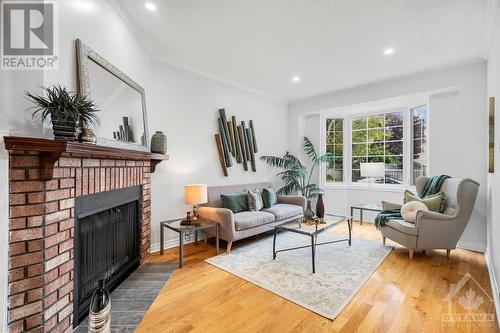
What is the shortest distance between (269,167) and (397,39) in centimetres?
320

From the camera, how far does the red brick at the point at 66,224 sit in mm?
1595

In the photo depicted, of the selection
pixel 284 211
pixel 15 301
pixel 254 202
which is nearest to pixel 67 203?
pixel 15 301

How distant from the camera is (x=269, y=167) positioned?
5.31 meters

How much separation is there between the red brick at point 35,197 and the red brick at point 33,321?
684 mm

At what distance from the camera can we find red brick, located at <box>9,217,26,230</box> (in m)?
1.34

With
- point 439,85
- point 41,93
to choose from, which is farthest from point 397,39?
point 41,93

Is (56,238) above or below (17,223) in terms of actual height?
below

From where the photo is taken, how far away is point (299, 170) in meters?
5.31

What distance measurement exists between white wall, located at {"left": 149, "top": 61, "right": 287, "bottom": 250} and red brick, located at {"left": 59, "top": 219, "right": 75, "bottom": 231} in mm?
1581

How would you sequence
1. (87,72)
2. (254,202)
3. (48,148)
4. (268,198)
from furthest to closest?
(268,198)
(254,202)
(87,72)
(48,148)

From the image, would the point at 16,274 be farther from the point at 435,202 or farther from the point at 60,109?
the point at 435,202

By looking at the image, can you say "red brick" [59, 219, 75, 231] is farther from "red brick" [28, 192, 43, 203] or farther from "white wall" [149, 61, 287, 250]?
"white wall" [149, 61, 287, 250]

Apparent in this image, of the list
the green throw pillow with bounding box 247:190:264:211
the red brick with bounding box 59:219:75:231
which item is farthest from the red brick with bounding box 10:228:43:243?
the green throw pillow with bounding box 247:190:264:211

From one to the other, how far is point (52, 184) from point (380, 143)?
18.0 ft
